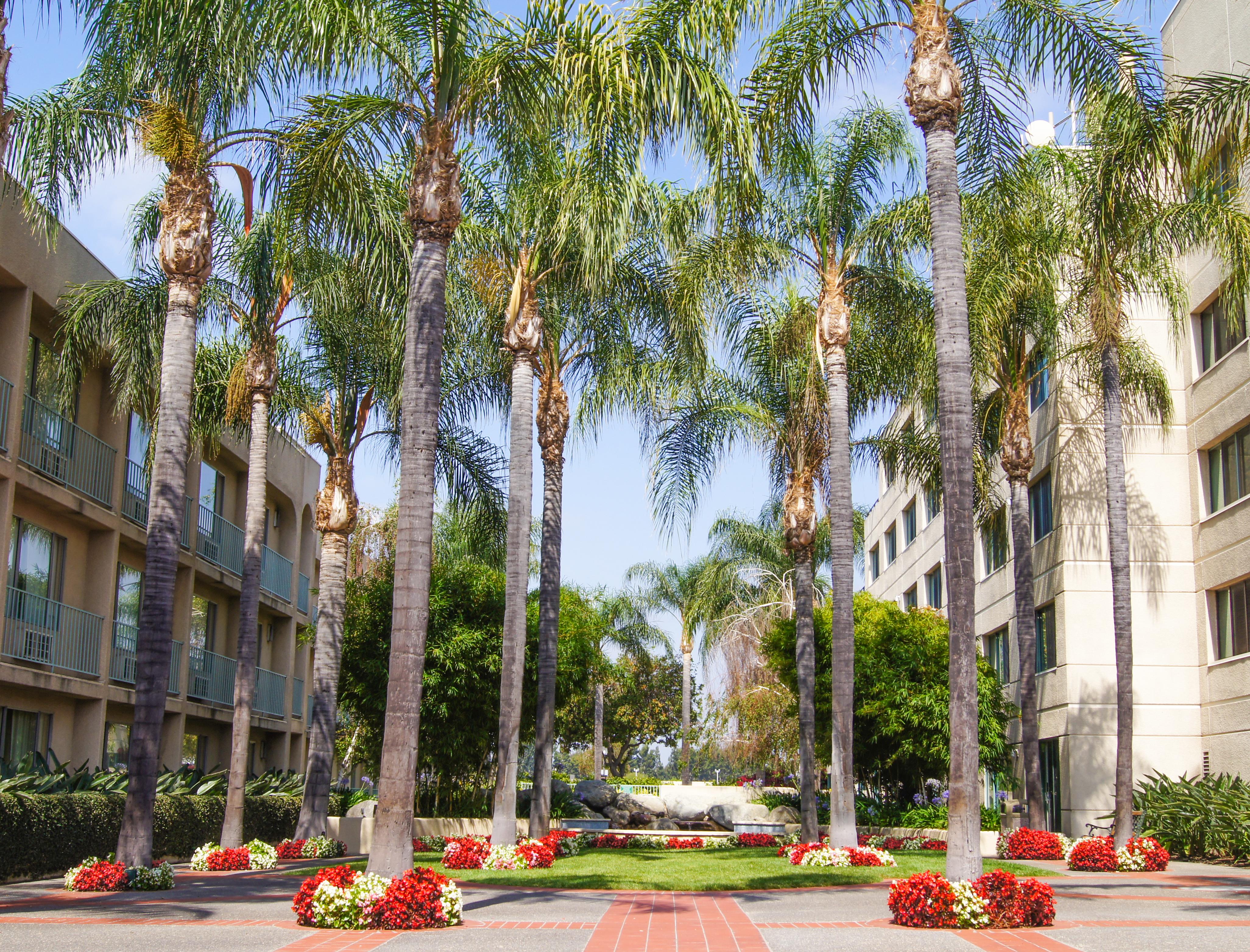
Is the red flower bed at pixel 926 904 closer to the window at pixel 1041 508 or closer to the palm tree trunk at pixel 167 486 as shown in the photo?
the palm tree trunk at pixel 167 486

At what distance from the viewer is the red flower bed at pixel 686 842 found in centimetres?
2519

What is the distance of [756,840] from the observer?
25.0 meters

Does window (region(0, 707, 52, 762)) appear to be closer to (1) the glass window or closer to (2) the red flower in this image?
(1) the glass window

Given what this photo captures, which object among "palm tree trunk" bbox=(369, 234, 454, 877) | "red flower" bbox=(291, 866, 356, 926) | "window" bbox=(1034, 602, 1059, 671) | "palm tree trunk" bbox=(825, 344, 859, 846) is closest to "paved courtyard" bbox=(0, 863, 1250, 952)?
"red flower" bbox=(291, 866, 356, 926)

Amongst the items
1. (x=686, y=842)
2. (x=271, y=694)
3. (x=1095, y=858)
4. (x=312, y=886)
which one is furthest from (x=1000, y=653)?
(x=312, y=886)

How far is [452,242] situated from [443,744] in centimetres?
1210

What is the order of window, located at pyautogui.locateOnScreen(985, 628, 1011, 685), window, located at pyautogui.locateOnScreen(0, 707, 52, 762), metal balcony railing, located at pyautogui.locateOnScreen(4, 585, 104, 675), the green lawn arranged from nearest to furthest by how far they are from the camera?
the green lawn < metal balcony railing, located at pyautogui.locateOnScreen(4, 585, 104, 675) < window, located at pyautogui.locateOnScreen(0, 707, 52, 762) < window, located at pyautogui.locateOnScreen(985, 628, 1011, 685)

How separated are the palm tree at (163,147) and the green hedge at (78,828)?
272 centimetres

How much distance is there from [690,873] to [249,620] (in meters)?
8.86

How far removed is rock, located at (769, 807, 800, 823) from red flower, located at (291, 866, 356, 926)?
20.3 m

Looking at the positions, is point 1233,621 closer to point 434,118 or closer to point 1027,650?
point 1027,650

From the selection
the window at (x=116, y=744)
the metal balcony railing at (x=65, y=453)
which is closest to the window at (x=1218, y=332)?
the metal balcony railing at (x=65, y=453)

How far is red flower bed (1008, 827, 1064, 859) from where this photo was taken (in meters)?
21.0

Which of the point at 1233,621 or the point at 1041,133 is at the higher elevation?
the point at 1041,133
